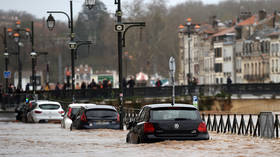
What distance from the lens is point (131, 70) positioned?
170 meters

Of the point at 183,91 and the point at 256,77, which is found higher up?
the point at 256,77

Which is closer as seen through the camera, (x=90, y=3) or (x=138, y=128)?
(x=138, y=128)

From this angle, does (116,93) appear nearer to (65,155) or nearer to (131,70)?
(65,155)

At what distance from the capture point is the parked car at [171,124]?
869 inches

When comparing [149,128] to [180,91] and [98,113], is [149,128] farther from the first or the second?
[180,91]

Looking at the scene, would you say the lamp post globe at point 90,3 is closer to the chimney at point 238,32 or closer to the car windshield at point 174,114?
the car windshield at point 174,114

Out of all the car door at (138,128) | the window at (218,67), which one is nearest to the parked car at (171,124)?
the car door at (138,128)

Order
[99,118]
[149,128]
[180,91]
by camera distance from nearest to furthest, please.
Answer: [149,128] → [99,118] → [180,91]

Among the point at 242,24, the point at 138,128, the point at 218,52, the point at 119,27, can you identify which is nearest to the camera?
the point at 138,128

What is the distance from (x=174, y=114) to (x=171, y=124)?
30 cm

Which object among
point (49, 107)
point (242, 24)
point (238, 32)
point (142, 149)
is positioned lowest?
point (142, 149)

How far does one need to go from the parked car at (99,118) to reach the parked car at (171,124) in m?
Answer: 10.4

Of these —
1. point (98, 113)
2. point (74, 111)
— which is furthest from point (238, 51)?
point (98, 113)

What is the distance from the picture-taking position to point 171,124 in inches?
871
